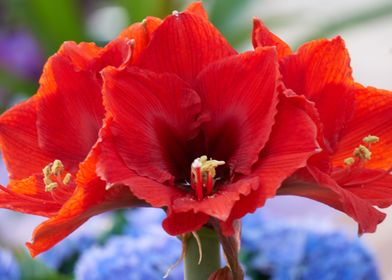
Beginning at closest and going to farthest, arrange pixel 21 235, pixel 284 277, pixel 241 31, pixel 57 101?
1. pixel 57 101
2. pixel 284 277
3. pixel 241 31
4. pixel 21 235

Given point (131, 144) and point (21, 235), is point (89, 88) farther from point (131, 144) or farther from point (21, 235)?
point (21, 235)

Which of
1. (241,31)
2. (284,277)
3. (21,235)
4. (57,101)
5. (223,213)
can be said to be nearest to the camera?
(223,213)

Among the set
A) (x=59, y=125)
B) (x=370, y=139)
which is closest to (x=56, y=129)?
(x=59, y=125)

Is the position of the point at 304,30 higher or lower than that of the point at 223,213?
lower

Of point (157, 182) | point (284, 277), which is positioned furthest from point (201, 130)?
point (284, 277)

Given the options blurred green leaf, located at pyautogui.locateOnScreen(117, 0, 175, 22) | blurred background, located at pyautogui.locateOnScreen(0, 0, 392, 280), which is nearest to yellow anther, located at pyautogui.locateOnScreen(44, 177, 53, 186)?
blurred background, located at pyautogui.locateOnScreen(0, 0, 392, 280)

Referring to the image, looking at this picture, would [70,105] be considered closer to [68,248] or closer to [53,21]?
[68,248]
